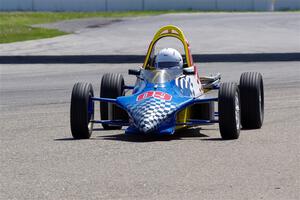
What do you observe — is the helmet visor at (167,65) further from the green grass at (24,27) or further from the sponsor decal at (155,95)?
the green grass at (24,27)

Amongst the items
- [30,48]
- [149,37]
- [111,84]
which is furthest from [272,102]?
[149,37]

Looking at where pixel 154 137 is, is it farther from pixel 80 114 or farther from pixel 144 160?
pixel 144 160

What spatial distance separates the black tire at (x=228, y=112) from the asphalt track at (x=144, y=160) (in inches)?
4.9

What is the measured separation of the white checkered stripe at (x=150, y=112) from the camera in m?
12.3

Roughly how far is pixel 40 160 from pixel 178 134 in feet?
8.71

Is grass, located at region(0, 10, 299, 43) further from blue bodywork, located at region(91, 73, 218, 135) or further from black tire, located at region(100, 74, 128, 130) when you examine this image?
blue bodywork, located at region(91, 73, 218, 135)

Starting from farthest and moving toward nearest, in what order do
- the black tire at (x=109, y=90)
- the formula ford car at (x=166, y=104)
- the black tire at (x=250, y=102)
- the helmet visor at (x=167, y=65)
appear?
the black tire at (x=109, y=90) → the helmet visor at (x=167, y=65) → the black tire at (x=250, y=102) → the formula ford car at (x=166, y=104)

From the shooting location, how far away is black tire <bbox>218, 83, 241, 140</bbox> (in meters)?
12.4

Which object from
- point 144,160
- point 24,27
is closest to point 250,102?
point 144,160

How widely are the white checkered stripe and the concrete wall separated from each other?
45657mm

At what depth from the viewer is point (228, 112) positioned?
12.4 metres

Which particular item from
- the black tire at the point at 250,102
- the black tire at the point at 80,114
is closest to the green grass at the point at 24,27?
the black tire at the point at 250,102

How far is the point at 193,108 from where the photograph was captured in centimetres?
1341

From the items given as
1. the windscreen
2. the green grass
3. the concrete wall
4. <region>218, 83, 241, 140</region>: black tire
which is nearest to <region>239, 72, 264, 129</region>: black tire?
the windscreen
